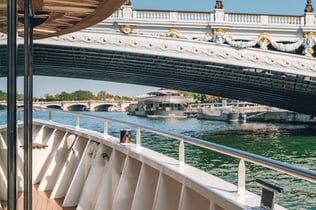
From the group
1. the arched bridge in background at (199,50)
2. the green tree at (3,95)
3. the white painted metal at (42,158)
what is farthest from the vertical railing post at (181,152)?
the arched bridge in background at (199,50)

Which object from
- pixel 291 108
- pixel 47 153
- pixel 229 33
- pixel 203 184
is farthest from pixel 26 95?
pixel 291 108

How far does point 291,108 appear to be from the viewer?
3158 centimetres

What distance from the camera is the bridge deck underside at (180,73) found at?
21.7 metres

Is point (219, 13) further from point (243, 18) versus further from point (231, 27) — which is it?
point (243, 18)

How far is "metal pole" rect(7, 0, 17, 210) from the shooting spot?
148 cm

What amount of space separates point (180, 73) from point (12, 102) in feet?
77.5

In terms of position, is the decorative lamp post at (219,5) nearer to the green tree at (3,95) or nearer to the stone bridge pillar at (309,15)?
the stone bridge pillar at (309,15)

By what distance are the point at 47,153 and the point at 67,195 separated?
1.56m

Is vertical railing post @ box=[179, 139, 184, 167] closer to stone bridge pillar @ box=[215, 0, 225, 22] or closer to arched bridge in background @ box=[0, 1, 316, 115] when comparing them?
arched bridge in background @ box=[0, 1, 316, 115]

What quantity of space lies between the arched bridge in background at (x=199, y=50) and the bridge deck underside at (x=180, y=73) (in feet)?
0.14

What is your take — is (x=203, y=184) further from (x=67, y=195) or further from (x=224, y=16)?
(x=224, y=16)

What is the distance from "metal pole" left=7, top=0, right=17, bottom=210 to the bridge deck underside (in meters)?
18.9

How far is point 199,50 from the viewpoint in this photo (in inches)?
830

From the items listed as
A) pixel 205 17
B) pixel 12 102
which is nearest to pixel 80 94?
pixel 205 17
